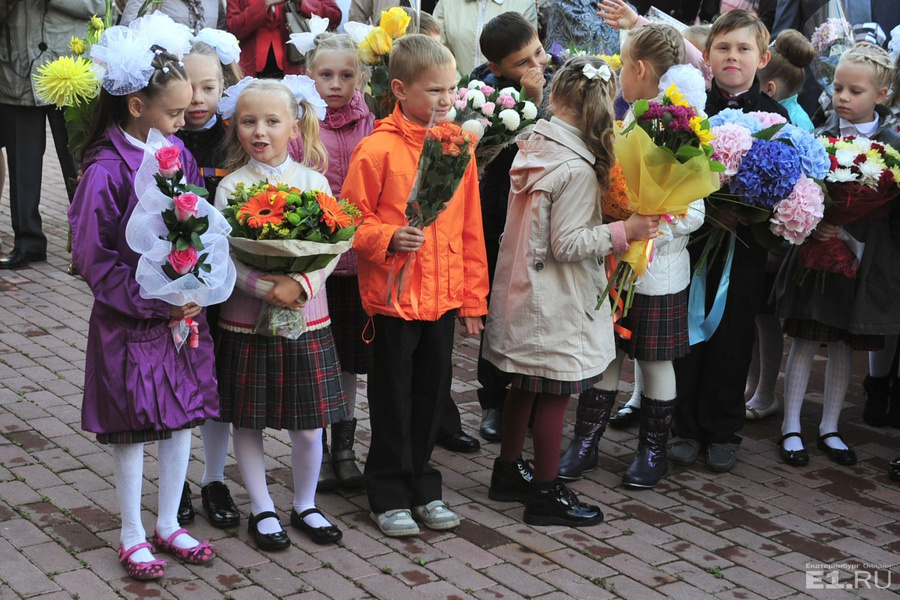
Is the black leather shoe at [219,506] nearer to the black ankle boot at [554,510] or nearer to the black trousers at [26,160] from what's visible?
the black ankle boot at [554,510]

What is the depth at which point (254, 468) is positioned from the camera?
417 centimetres

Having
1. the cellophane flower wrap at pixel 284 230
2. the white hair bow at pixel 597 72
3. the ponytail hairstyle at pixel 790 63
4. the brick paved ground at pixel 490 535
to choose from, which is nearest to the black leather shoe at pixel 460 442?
the brick paved ground at pixel 490 535

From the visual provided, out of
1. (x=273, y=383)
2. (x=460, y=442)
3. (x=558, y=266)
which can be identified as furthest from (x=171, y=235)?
(x=460, y=442)

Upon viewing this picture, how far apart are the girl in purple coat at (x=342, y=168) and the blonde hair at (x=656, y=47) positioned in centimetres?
122

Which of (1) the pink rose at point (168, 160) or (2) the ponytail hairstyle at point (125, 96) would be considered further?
(2) the ponytail hairstyle at point (125, 96)

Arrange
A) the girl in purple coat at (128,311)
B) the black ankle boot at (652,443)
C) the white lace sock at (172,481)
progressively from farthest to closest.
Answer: the black ankle boot at (652,443) < the white lace sock at (172,481) < the girl in purple coat at (128,311)

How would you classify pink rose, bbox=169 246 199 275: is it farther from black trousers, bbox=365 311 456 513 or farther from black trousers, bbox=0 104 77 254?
black trousers, bbox=0 104 77 254

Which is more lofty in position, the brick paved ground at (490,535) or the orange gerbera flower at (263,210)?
the orange gerbera flower at (263,210)

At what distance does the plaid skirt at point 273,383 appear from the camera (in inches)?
158

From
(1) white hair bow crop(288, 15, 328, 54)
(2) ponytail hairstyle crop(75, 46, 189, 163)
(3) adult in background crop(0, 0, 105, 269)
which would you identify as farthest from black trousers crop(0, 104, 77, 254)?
(2) ponytail hairstyle crop(75, 46, 189, 163)

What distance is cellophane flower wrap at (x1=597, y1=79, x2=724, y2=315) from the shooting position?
158 inches

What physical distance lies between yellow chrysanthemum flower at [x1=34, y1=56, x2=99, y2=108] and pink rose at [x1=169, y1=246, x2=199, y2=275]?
0.84 meters

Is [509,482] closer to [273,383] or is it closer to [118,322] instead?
[273,383]

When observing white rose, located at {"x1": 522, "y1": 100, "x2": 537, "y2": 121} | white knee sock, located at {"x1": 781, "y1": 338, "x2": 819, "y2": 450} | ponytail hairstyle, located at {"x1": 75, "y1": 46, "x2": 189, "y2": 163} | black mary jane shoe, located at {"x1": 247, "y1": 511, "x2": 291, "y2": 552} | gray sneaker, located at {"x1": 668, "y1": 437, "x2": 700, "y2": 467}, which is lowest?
black mary jane shoe, located at {"x1": 247, "y1": 511, "x2": 291, "y2": 552}
